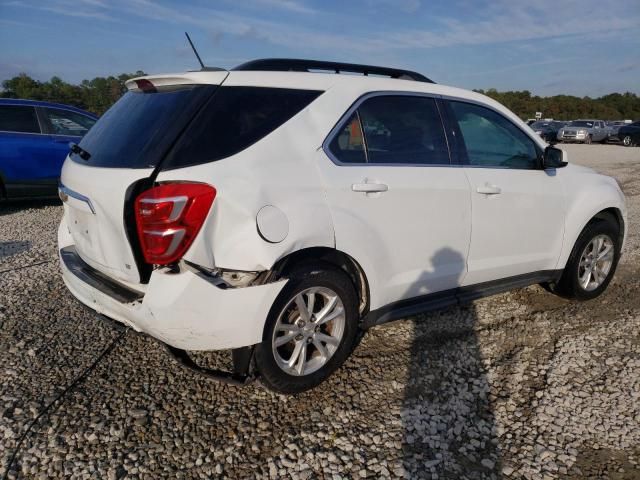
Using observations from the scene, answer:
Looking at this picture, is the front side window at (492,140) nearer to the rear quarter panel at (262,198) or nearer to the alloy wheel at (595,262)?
the alloy wheel at (595,262)

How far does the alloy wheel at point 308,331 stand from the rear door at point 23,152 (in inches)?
254

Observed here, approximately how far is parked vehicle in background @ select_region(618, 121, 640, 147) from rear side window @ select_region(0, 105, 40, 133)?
1244 inches

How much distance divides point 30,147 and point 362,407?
694 cm

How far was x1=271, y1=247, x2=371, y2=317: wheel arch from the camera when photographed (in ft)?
8.32

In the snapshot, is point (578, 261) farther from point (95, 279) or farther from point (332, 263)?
point (95, 279)

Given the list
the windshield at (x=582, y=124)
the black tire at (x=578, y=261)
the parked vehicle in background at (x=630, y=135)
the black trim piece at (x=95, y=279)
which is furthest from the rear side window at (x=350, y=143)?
the windshield at (x=582, y=124)

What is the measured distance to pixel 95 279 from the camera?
9.20 ft

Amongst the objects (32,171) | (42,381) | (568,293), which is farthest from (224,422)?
(32,171)

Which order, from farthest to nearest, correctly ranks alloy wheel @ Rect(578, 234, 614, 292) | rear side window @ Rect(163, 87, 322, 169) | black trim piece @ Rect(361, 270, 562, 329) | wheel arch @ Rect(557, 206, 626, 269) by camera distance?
alloy wheel @ Rect(578, 234, 614, 292)
wheel arch @ Rect(557, 206, 626, 269)
black trim piece @ Rect(361, 270, 562, 329)
rear side window @ Rect(163, 87, 322, 169)

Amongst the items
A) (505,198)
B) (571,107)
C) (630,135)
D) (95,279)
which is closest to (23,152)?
(95,279)

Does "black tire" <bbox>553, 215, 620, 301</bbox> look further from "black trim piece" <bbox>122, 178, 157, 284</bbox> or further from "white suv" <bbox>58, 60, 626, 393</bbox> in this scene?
"black trim piece" <bbox>122, 178, 157, 284</bbox>

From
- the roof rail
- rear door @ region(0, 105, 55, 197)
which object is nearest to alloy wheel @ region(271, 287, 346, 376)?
the roof rail

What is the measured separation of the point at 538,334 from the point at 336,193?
210 centimetres

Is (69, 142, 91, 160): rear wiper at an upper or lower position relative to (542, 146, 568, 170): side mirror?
lower
